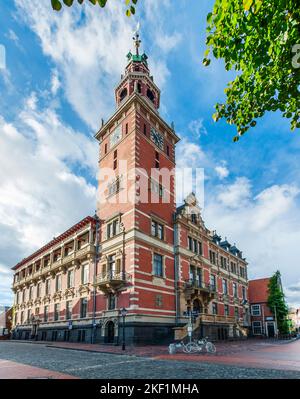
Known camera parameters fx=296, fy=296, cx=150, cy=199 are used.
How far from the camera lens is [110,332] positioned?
26984mm

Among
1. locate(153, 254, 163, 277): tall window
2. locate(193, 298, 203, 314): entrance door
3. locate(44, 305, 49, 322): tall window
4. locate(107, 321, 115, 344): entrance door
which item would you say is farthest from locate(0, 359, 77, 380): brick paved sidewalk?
locate(44, 305, 49, 322): tall window

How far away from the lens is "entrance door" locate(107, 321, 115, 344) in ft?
87.2

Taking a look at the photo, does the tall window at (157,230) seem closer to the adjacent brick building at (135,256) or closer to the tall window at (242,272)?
the adjacent brick building at (135,256)

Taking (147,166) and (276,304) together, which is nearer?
(147,166)

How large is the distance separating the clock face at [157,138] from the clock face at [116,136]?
3736mm

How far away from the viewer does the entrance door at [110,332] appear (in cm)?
2657

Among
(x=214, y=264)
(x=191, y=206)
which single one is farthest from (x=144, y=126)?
(x=214, y=264)

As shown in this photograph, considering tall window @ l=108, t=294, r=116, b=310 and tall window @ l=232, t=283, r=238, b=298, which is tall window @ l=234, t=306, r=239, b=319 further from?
tall window @ l=108, t=294, r=116, b=310

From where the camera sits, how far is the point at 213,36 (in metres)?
7.68

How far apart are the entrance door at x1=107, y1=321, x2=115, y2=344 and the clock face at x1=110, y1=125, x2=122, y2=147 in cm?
1955

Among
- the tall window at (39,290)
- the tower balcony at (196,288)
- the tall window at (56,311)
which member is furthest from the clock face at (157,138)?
the tall window at (39,290)

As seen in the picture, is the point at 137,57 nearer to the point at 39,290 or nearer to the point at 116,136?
the point at 116,136

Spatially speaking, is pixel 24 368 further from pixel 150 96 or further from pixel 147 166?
pixel 150 96

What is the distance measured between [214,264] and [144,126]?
21627mm
